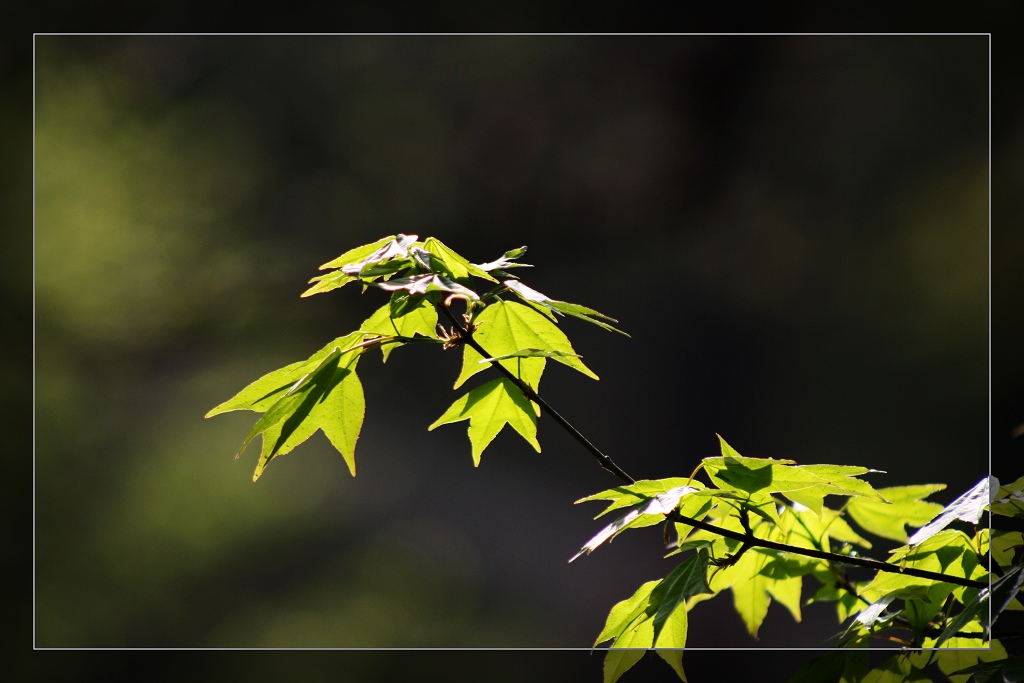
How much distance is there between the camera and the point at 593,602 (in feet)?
3.92

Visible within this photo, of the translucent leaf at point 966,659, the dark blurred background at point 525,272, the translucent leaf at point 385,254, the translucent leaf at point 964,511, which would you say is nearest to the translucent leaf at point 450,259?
the translucent leaf at point 385,254

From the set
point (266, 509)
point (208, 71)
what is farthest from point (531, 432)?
point (266, 509)

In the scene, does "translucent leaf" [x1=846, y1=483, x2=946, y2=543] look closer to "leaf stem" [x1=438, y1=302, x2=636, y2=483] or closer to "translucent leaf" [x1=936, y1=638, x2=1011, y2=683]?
"translucent leaf" [x1=936, y1=638, x2=1011, y2=683]

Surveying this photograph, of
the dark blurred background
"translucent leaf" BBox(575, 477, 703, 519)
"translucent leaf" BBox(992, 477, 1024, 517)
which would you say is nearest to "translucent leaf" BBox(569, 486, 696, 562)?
"translucent leaf" BBox(575, 477, 703, 519)

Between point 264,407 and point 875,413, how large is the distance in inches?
42.2

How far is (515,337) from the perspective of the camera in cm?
46

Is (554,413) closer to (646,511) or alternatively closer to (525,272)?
(646,511)

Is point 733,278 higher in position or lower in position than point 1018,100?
lower

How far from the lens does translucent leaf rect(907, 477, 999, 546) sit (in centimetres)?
42

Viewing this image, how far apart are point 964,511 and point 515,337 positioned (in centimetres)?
27

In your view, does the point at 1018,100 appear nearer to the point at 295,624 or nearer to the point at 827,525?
the point at 827,525

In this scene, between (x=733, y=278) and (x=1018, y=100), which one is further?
(x=733, y=278)

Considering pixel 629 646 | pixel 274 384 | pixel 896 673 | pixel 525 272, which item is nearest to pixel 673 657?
pixel 629 646

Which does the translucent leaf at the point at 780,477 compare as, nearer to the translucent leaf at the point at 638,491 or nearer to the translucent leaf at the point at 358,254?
the translucent leaf at the point at 638,491
